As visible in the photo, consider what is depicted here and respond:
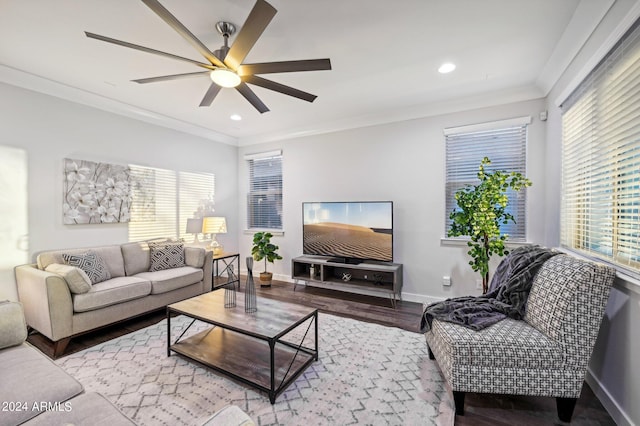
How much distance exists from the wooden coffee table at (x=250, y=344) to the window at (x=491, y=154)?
7.99 ft

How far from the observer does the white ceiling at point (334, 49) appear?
1.93 metres

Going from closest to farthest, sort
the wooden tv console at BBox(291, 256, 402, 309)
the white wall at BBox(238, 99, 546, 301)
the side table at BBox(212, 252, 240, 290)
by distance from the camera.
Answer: the white wall at BBox(238, 99, 546, 301) < the wooden tv console at BBox(291, 256, 402, 309) < the side table at BBox(212, 252, 240, 290)

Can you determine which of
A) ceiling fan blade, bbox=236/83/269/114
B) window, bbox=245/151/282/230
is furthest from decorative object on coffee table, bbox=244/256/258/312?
window, bbox=245/151/282/230

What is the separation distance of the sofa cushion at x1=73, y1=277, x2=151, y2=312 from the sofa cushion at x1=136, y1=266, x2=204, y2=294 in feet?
0.30

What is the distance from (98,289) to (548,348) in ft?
12.2

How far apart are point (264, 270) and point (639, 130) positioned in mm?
4758

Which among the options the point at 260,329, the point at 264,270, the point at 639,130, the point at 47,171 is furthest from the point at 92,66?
the point at 639,130

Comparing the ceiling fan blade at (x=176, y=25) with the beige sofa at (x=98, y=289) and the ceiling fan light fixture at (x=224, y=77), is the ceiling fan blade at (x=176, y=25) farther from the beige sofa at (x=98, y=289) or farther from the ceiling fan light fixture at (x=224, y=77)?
the beige sofa at (x=98, y=289)

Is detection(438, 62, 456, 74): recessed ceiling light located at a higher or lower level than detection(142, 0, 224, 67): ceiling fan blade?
higher

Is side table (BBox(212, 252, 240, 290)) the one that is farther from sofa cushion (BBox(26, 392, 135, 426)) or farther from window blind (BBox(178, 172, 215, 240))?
sofa cushion (BBox(26, 392, 135, 426))

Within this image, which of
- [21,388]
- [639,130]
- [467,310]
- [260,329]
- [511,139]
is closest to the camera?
[21,388]

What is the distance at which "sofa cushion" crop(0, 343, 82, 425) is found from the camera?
1.13 meters

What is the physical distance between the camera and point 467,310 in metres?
2.07

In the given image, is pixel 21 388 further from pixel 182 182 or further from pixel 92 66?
pixel 182 182
